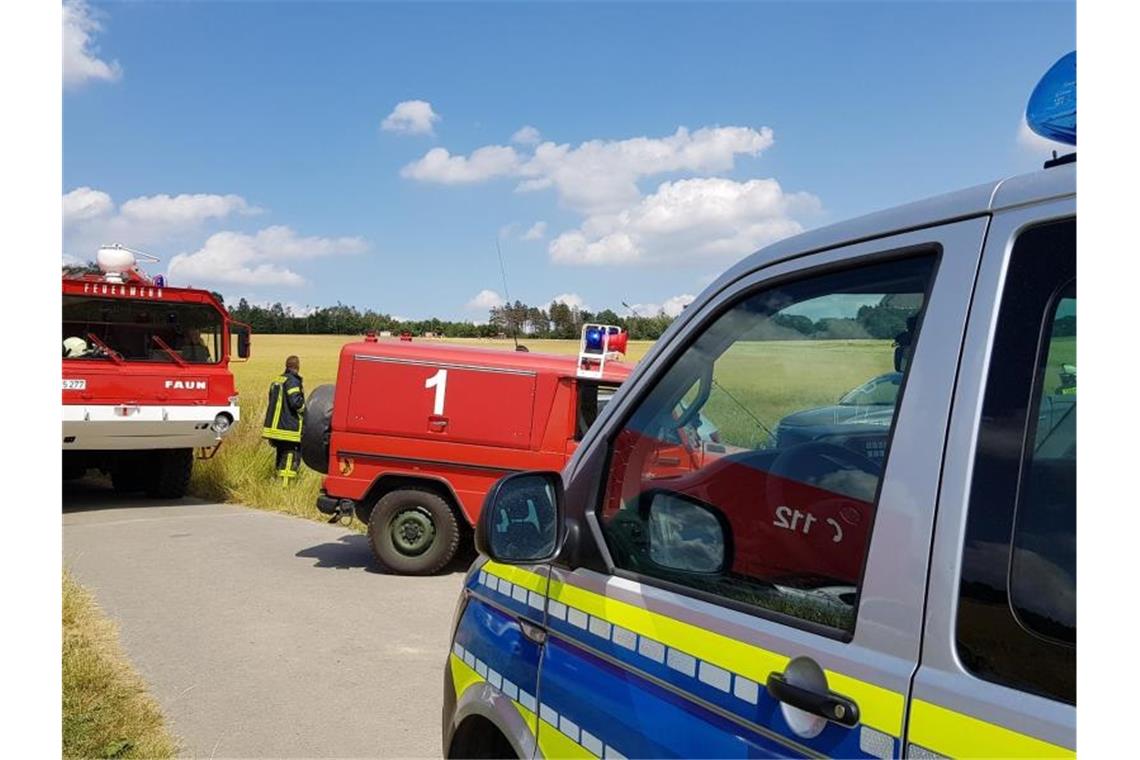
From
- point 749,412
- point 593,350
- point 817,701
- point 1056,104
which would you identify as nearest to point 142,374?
point 593,350

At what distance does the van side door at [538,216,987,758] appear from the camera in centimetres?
137

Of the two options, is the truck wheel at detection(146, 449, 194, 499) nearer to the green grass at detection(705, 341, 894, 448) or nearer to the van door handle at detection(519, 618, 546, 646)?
the van door handle at detection(519, 618, 546, 646)

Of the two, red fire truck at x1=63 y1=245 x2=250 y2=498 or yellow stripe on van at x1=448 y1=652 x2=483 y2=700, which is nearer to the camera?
yellow stripe on van at x1=448 y1=652 x2=483 y2=700

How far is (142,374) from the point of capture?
10805 mm

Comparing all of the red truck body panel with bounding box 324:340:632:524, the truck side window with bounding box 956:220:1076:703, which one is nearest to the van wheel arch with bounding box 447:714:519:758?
the truck side window with bounding box 956:220:1076:703

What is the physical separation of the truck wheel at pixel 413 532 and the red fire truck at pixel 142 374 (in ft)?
14.4

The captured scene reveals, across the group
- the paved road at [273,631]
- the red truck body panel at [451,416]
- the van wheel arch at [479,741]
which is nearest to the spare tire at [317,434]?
the red truck body panel at [451,416]

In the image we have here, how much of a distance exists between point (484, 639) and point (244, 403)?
13790 mm

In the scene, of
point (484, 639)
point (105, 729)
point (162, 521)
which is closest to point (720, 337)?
point (484, 639)

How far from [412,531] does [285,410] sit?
4499 millimetres

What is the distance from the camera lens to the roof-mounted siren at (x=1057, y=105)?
1376 mm

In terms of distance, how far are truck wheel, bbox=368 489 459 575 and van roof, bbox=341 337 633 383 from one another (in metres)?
1.18

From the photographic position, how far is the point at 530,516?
2086mm

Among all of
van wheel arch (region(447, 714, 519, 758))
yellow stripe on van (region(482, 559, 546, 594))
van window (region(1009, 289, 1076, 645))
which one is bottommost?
van wheel arch (region(447, 714, 519, 758))
